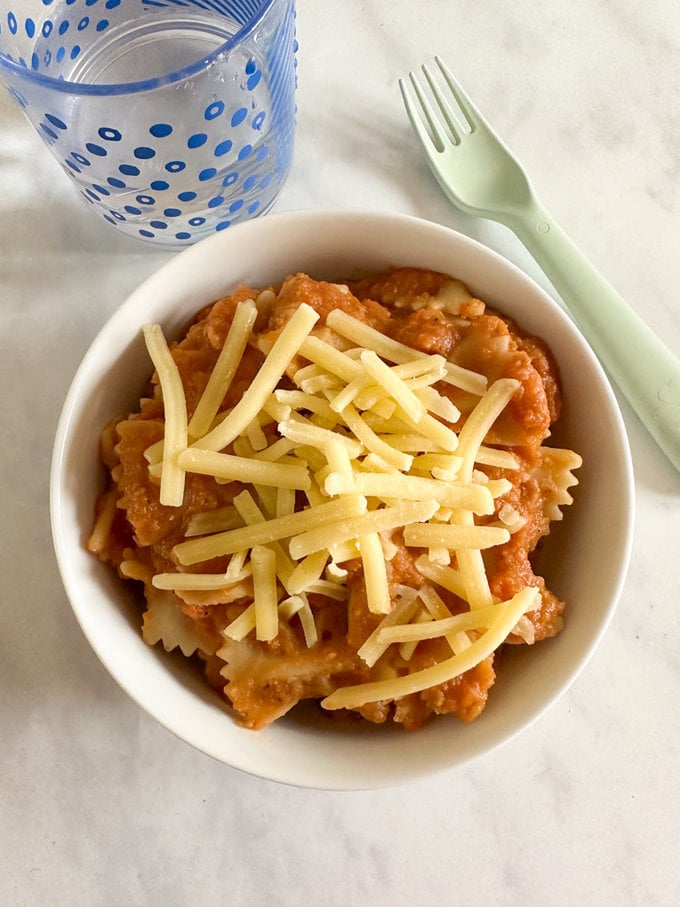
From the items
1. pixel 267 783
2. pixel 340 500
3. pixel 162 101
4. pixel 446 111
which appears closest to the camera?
pixel 340 500

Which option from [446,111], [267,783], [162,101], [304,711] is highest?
[446,111]

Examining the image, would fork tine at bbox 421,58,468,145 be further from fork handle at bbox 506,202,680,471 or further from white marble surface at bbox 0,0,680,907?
fork handle at bbox 506,202,680,471

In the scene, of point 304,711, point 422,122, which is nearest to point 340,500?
point 304,711

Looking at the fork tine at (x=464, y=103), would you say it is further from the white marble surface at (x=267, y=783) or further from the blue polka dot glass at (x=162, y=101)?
the blue polka dot glass at (x=162, y=101)

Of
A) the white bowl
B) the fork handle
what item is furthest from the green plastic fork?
the white bowl

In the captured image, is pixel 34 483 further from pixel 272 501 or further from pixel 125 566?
pixel 272 501

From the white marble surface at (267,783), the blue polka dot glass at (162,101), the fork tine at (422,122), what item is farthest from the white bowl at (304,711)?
the fork tine at (422,122)

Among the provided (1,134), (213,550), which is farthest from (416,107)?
(213,550)

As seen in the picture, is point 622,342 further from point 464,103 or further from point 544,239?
point 464,103
